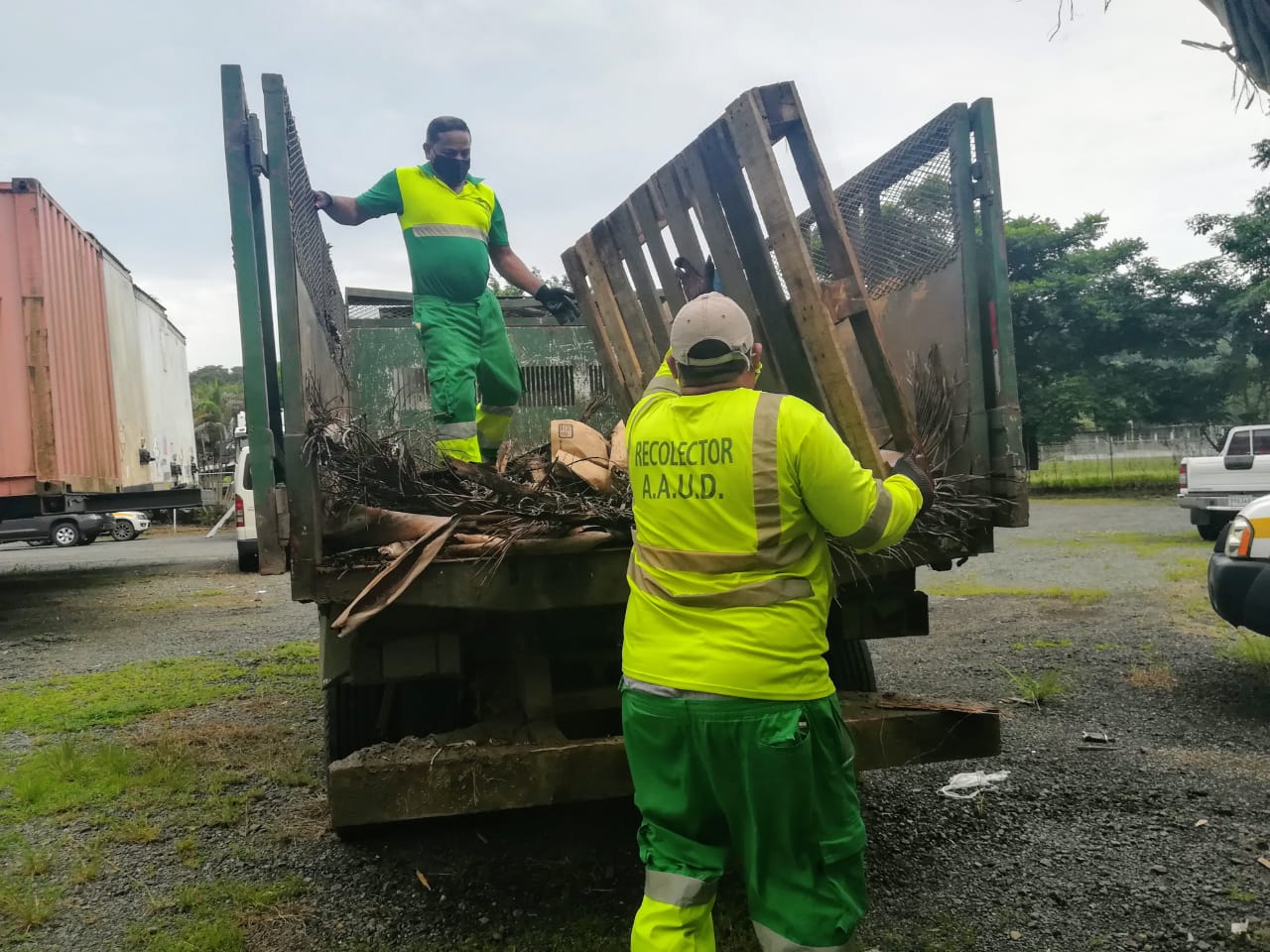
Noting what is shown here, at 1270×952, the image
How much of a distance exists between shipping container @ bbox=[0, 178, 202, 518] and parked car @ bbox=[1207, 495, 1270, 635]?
8232 millimetres

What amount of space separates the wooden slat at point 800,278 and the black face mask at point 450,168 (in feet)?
5.53

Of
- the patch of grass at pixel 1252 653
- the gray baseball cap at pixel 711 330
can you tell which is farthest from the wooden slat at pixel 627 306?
the patch of grass at pixel 1252 653

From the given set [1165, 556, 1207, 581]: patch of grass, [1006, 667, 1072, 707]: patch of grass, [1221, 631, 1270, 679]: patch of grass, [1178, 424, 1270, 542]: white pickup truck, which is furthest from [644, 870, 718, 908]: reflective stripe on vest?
[1178, 424, 1270, 542]: white pickup truck

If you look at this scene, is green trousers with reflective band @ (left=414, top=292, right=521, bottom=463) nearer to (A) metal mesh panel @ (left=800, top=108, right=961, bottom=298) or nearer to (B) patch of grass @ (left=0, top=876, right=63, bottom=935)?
(A) metal mesh panel @ (left=800, top=108, right=961, bottom=298)

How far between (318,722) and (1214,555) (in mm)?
4612

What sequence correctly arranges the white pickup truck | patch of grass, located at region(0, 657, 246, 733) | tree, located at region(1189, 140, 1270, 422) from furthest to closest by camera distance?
tree, located at region(1189, 140, 1270, 422) → the white pickup truck → patch of grass, located at region(0, 657, 246, 733)

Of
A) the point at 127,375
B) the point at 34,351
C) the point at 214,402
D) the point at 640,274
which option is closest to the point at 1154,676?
the point at 640,274

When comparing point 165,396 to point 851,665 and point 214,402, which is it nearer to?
point 851,665

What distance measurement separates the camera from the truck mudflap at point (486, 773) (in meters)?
2.41

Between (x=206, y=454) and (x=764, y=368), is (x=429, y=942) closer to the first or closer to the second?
(x=764, y=368)

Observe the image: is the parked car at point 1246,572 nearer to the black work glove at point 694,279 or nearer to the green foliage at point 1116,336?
the black work glove at point 694,279

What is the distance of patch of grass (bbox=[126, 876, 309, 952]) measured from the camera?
265cm

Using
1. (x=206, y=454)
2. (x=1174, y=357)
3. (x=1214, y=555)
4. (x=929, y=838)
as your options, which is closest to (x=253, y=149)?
(x=929, y=838)

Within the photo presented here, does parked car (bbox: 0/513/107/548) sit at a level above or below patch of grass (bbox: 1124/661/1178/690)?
above
